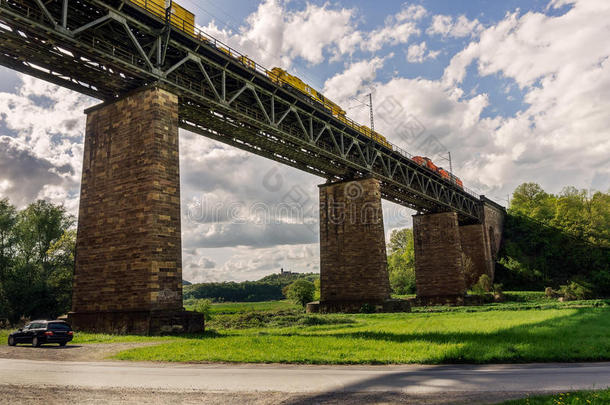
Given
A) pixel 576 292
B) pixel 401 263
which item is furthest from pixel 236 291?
pixel 576 292

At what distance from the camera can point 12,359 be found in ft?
43.5

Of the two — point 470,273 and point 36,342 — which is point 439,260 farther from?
point 36,342

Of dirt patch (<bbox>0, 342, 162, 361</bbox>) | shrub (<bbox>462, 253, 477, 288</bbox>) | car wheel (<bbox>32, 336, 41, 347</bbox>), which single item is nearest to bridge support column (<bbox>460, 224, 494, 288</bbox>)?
shrub (<bbox>462, 253, 477, 288</bbox>)

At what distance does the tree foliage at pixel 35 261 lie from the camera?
36219mm

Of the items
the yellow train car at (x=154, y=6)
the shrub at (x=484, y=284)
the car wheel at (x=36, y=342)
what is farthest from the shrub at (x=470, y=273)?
the car wheel at (x=36, y=342)

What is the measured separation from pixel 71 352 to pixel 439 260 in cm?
4580

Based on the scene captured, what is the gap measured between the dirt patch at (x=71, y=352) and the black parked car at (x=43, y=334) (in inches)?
17.3

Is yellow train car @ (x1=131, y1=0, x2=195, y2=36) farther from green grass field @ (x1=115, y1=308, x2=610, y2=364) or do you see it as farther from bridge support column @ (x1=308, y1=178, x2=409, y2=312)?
bridge support column @ (x1=308, y1=178, x2=409, y2=312)

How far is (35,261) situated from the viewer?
41500 mm

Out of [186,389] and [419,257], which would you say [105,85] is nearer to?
[186,389]

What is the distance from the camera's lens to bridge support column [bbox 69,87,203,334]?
18281 millimetres

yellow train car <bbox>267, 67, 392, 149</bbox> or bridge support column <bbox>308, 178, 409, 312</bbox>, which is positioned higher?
yellow train car <bbox>267, 67, 392, 149</bbox>

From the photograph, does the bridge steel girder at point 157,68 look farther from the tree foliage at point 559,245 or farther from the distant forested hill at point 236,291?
the distant forested hill at point 236,291

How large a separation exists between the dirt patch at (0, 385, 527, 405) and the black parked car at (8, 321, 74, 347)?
9446 mm
